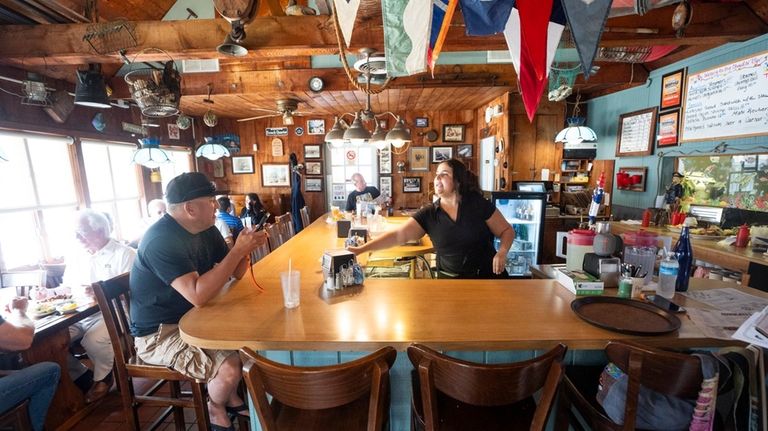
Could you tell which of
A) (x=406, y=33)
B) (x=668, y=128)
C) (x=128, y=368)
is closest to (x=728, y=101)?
(x=668, y=128)

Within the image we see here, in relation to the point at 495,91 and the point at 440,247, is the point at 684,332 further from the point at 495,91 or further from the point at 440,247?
the point at 495,91

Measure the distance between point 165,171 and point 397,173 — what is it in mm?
4124

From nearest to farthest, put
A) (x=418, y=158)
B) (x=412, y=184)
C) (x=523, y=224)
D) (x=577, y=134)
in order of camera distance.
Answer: (x=523, y=224) → (x=577, y=134) → (x=418, y=158) → (x=412, y=184)

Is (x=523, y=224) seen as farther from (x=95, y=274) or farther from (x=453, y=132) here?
(x=95, y=274)

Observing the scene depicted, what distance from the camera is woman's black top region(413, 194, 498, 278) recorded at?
2.23 metres

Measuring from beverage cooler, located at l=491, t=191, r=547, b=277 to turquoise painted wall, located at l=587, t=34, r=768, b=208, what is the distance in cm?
151

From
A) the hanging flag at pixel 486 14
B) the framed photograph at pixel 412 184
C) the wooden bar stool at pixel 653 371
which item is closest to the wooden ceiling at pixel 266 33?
the hanging flag at pixel 486 14

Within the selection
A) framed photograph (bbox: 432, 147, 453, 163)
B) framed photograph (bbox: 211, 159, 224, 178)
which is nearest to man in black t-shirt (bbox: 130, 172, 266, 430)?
framed photograph (bbox: 432, 147, 453, 163)

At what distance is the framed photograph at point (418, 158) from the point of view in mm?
6422

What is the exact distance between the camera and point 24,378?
1608 mm

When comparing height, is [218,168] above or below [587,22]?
below

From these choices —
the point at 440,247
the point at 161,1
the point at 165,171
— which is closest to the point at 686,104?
the point at 440,247

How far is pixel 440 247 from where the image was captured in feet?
7.59

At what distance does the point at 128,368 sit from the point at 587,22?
2.72m
